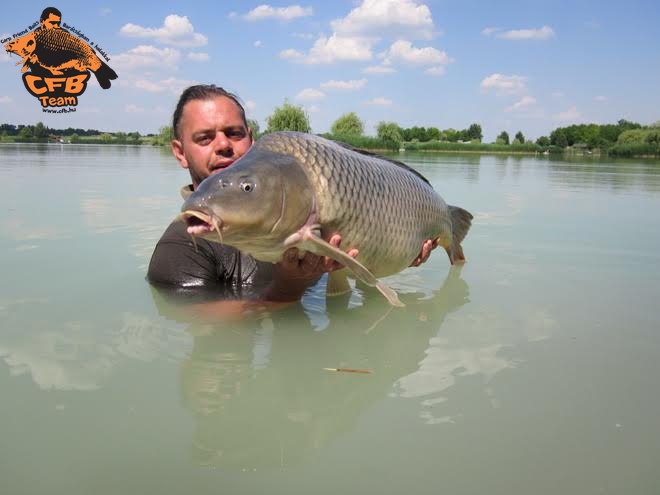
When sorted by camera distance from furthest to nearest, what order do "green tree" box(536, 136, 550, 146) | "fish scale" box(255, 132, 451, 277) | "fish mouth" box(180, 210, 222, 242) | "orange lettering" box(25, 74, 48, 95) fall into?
"green tree" box(536, 136, 550, 146)
"orange lettering" box(25, 74, 48, 95)
"fish scale" box(255, 132, 451, 277)
"fish mouth" box(180, 210, 222, 242)

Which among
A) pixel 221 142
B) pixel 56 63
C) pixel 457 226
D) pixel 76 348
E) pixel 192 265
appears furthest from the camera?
pixel 56 63

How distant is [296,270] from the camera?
2.36 meters

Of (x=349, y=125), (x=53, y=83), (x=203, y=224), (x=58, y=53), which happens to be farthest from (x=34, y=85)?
(x=349, y=125)

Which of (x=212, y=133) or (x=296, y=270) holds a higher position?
(x=212, y=133)

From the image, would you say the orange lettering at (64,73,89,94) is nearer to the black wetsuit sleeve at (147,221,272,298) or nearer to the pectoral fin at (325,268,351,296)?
the black wetsuit sleeve at (147,221,272,298)

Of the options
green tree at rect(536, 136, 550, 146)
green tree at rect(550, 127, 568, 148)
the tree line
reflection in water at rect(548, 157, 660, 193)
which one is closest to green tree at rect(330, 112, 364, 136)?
the tree line

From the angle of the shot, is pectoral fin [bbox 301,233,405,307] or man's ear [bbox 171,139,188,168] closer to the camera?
pectoral fin [bbox 301,233,405,307]

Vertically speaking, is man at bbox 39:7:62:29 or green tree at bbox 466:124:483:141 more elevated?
green tree at bbox 466:124:483:141

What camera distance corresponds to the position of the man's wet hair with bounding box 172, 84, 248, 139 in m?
2.81

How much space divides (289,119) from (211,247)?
150 ft

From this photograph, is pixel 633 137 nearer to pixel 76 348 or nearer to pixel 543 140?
pixel 543 140

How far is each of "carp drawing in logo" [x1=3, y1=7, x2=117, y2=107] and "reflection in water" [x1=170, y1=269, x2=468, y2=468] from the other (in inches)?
662

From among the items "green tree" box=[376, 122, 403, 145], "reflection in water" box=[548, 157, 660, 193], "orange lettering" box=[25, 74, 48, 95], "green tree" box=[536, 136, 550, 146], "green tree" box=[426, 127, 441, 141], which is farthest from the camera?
"green tree" box=[426, 127, 441, 141]

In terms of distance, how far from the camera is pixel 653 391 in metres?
1.83
